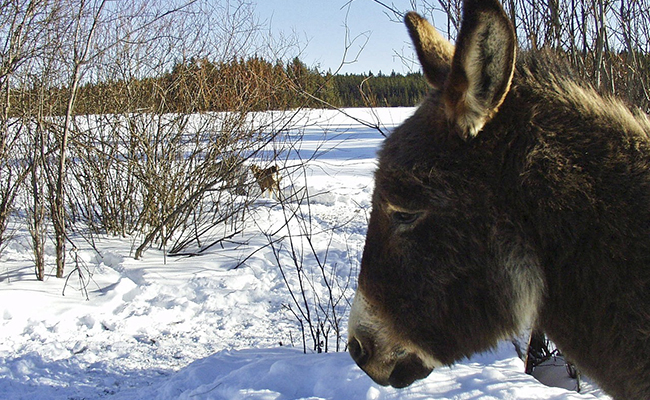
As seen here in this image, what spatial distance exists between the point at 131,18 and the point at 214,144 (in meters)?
2.07

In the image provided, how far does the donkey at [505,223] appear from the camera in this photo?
126cm

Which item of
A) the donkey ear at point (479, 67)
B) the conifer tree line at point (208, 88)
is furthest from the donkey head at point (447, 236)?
the conifer tree line at point (208, 88)

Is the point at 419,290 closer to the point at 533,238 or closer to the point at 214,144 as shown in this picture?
the point at 533,238

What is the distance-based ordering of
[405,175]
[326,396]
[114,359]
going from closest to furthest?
1. [405,175]
2. [326,396]
3. [114,359]

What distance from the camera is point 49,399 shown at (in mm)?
3578

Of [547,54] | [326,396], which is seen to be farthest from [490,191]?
[326,396]

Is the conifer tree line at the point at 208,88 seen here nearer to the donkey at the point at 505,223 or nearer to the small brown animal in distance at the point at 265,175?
the small brown animal in distance at the point at 265,175

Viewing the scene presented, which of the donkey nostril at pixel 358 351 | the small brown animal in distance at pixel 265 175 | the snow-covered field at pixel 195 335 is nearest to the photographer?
the donkey nostril at pixel 358 351

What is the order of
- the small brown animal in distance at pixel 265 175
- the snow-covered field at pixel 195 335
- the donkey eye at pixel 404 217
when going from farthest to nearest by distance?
the small brown animal in distance at pixel 265 175 < the snow-covered field at pixel 195 335 < the donkey eye at pixel 404 217

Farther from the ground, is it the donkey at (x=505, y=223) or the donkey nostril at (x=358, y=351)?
the donkey at (x=505, y=223)

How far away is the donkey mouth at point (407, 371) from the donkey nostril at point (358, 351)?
10 cm

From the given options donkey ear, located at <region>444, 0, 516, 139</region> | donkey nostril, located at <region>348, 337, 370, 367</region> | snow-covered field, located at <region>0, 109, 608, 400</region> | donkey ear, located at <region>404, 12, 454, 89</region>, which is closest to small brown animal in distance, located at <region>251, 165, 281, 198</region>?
snow-covered field, located at <region>0, 109, 608, 400</region>

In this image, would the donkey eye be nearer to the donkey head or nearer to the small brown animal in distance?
the donkey head

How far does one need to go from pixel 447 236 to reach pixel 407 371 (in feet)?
1.66
